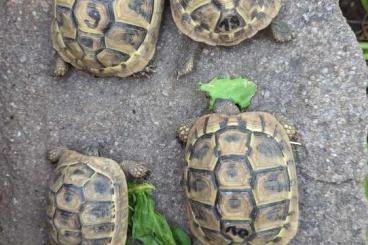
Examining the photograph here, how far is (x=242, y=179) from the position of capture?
151 inches

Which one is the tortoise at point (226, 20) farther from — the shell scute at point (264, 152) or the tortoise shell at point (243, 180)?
the shell scute at point (264, 152)

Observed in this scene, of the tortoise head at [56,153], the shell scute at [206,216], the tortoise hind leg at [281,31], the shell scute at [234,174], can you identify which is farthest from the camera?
the tortoise head at [56,153]

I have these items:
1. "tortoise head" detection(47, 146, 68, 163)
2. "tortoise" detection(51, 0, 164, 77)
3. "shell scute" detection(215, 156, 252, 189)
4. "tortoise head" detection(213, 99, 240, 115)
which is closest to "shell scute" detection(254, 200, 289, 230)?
"shell scute" detection(215, 156, 252, 189)

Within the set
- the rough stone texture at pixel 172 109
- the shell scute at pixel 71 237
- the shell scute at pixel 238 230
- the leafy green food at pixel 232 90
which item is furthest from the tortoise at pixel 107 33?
the shell scute at pixel 238 230

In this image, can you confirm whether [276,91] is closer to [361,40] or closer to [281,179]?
[281,179]

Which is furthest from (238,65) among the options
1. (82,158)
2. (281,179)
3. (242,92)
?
(82,158)

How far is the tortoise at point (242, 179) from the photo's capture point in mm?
3865

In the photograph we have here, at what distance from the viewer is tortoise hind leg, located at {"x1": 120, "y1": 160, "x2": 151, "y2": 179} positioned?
435cm

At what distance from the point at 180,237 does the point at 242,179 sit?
76cm

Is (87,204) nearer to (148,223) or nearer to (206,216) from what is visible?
(148,223)

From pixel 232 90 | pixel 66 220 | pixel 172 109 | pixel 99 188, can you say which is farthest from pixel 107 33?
pixel 66 220

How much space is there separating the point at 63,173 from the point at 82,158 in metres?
0.16

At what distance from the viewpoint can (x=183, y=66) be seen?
438 centimetres

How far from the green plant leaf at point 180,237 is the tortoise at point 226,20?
4.02 feet
